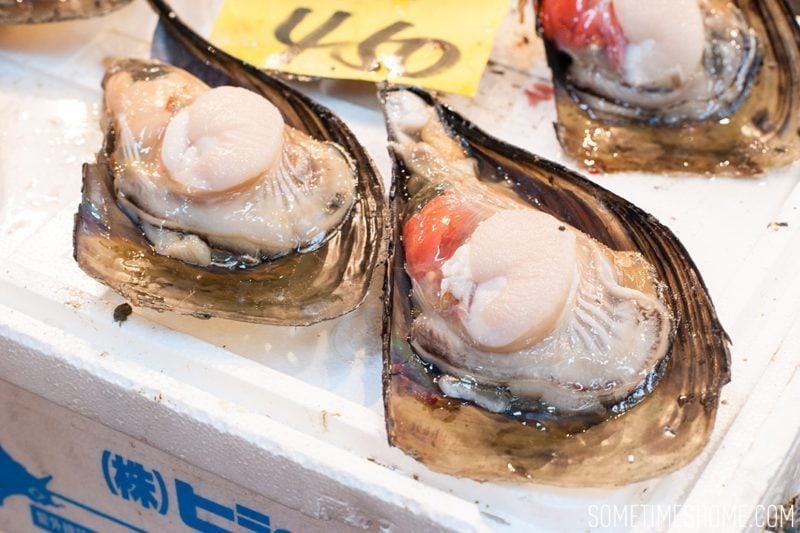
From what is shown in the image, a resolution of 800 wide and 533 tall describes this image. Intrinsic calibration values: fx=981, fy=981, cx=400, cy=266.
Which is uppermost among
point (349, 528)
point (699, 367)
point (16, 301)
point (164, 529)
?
point (699, 367)

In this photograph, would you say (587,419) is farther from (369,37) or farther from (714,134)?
(369,37)

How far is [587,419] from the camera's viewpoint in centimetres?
124

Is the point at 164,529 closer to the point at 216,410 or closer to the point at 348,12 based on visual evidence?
the point at 216,410

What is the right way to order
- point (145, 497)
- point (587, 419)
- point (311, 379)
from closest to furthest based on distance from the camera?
point (587, 419) → point (311, 379) → point (145, 497)

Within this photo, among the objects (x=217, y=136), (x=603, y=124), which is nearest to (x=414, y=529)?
(x=217, y=136)

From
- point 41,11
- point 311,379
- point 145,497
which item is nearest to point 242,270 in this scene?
point 311,379

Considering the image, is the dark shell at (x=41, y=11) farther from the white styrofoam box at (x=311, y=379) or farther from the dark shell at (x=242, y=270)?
the dark shell at (x=242, y=270)

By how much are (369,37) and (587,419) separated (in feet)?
2.88

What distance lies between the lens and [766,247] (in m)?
1.48

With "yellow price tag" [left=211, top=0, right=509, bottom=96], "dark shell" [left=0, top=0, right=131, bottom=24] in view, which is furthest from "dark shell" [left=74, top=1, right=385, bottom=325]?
"dark shell" [left=0, top=0, right=131, bottom=24]

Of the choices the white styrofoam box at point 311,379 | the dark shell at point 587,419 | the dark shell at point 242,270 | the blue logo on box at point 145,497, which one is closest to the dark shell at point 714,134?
the white styrofoam box at point 311,379

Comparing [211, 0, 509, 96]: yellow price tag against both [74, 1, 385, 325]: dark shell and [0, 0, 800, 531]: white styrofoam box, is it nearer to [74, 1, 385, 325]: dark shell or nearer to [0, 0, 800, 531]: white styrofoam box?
[0, 0, 800, 531]: white styrofoam box

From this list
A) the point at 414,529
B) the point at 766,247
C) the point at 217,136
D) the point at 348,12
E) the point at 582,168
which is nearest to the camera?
the point at 414,529

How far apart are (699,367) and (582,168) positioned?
474 mm
